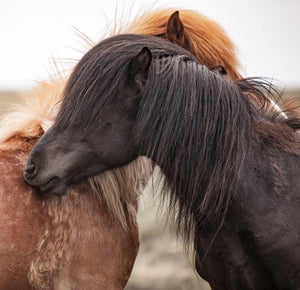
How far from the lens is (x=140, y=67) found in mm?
3107

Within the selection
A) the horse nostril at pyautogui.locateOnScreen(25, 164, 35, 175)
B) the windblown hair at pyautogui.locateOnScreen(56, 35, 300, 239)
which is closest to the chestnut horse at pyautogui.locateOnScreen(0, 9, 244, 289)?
the horse nostril at pyautogui.locateOnScreen(25, 164, 35, 175)

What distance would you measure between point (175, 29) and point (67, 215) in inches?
59.6

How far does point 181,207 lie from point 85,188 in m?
0.78

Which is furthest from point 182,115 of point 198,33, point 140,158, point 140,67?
point 198,33

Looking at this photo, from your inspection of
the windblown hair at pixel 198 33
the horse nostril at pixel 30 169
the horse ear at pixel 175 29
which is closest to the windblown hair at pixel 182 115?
the horse nostril at pixel 30 169

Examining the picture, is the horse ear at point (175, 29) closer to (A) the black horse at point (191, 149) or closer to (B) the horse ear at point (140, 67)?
(A) the black horse at point (191, 149)

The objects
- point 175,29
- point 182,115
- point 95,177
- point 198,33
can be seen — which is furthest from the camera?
point 198,33

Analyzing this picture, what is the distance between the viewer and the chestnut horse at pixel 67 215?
347 cm

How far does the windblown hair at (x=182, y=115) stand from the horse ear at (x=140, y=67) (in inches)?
1.5

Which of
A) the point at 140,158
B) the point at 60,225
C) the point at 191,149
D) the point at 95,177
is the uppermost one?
the point at 191,149

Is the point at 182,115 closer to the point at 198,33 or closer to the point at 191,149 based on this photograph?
the point at 191,149

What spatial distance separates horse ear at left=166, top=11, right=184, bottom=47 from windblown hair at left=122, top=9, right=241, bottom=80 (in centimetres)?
6

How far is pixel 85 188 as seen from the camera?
3820 millimetres

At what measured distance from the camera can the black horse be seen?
3.11 metres
